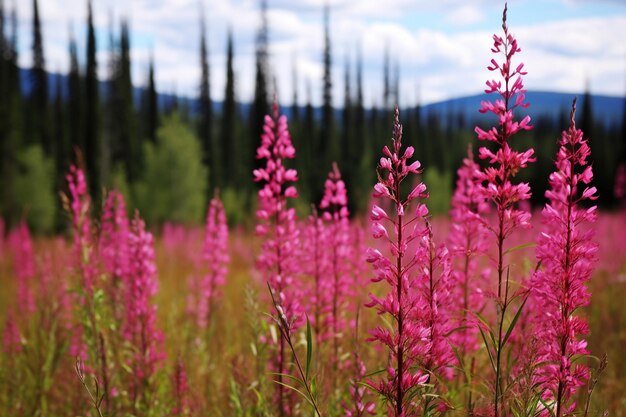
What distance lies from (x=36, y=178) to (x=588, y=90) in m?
41.9

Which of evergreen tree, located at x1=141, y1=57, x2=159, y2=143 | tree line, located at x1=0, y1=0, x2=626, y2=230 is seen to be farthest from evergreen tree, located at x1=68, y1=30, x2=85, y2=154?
evergreen tree, located at x1=141, y1=57, x2=159, y2=143

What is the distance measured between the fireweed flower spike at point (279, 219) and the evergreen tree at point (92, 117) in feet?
106

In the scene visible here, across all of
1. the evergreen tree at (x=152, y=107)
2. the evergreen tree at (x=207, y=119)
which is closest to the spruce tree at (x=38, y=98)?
the evergreen tree at (x=152, y=107)

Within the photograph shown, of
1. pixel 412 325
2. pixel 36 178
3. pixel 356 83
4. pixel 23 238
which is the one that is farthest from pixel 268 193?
pixel 356 83

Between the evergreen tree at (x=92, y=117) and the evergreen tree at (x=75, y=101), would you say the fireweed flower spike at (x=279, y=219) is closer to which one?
the evergreen tree at (x=92, y=117)

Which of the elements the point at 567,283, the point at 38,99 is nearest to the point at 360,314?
the point at 567,283

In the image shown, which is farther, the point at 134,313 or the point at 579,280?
the point at 134,313

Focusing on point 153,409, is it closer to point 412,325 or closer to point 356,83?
point 412,325

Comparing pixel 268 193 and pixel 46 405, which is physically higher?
pixel 268 193

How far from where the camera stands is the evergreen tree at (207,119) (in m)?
45.0

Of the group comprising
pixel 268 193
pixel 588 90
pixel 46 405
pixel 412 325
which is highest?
pixel 588 90

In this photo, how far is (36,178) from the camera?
113 ft

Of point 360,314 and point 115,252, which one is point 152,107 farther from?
point 360,314

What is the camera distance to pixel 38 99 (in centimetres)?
4466
